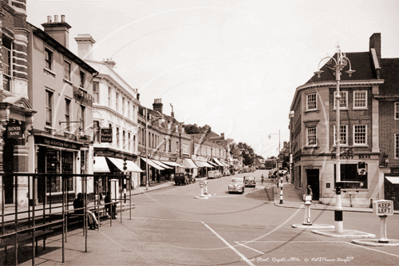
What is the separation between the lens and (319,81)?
35125 mm

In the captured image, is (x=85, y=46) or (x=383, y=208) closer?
(x=383, y=208)

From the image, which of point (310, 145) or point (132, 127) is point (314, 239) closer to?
point (310, 145)

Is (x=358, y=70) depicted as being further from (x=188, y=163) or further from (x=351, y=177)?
(x=188, y=163)

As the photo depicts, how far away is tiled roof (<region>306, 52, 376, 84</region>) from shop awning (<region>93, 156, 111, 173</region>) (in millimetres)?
20883

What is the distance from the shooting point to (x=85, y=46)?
34.9 meters

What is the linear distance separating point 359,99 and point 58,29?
2621cm

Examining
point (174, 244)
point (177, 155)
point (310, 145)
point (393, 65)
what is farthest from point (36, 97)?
point (177, 155)

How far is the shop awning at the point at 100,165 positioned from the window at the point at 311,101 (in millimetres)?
19692

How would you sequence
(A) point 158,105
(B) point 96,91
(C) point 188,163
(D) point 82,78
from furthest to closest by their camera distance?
(C) point 188,163 < (A) point 158,105 < (B) point 96,91 < (D) point 82,78

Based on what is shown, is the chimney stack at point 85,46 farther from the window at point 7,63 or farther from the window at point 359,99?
the window at point 359,99

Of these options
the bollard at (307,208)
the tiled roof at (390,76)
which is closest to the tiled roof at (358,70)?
the tiled roof at (390,76)

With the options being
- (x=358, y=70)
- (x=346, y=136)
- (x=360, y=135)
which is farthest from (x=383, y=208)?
(x=358, y=70)

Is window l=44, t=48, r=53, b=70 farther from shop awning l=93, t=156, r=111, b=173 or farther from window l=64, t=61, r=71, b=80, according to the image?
shop awning l=93, t=156, r=111, b=173

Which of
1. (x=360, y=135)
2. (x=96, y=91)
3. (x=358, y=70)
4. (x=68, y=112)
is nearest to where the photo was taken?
(x=68, y=112)
